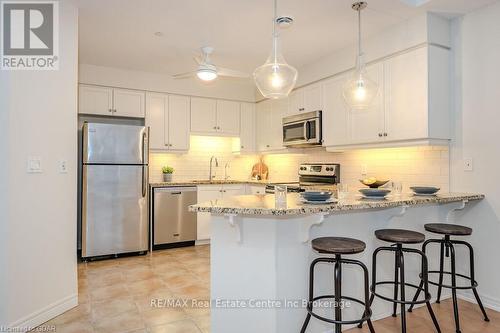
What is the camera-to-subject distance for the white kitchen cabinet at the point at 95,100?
170 inches

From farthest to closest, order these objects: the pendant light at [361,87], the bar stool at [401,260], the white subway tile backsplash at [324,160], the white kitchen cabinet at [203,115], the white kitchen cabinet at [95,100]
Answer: the white kitchen cabinet at [203,115] < the white kitchen cabinet at [95,100] < the white subway tile backsplash at [324,160] < the pendant light at [361,87] < the bar stool at [401,260]

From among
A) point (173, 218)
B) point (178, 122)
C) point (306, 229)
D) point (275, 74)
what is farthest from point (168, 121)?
point (306, 229)

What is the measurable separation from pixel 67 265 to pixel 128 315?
66 centimetres

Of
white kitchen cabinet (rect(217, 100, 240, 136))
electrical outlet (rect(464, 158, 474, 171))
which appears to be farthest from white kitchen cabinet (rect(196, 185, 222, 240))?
electrical outlet (rect(464, 158, 474, 171))

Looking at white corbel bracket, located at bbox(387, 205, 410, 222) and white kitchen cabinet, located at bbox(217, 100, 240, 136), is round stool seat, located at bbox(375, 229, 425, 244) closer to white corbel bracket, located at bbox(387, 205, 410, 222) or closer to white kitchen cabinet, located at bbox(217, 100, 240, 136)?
white corbel bracket, located at bbox(387, 205, 410, 222)

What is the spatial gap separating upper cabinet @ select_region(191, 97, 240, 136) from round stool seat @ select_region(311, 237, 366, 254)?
344 cm

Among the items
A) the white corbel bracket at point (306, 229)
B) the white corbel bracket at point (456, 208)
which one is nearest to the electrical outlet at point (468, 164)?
the white corbel bracket at point (456, 208)

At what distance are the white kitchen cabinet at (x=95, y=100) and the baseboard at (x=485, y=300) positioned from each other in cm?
457

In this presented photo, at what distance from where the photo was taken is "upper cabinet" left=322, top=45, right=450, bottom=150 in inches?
114

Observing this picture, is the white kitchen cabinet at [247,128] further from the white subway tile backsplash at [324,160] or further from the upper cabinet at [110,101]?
the upper cabinet at [110,101]

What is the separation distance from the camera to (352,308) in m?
2.35

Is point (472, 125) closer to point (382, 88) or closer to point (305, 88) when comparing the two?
point (382, 88)

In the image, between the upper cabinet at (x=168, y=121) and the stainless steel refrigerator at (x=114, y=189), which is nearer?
the stainless steel refrigerator at (x=114, y=189)

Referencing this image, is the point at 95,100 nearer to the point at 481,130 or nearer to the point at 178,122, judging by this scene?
the point at 178,122
